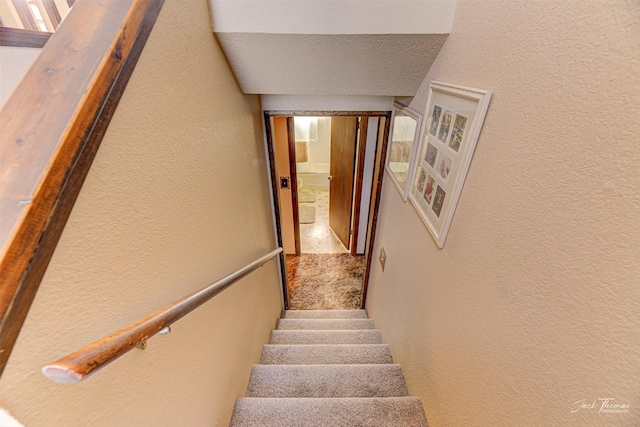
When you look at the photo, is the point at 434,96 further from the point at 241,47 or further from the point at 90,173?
the point at 90,173

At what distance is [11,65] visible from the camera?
2.17ft

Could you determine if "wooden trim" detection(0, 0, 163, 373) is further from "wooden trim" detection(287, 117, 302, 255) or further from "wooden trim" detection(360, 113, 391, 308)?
"wooden trim" detection(287, 117, 302, 255)

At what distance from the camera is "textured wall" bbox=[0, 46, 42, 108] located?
25.1 inches

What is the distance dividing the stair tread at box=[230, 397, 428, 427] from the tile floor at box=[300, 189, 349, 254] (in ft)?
9.07

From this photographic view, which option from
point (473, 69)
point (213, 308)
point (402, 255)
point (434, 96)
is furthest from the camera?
point (402, 255)

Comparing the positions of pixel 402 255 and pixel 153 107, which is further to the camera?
pixel 402 255

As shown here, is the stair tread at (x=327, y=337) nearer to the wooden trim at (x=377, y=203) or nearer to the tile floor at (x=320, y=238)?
the wooden trim at (x=377, y=203)

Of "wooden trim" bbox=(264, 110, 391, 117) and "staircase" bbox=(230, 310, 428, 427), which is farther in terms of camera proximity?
"wooden trim" bbox=(264, 110, 391, 117)

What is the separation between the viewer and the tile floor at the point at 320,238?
4.11 metres

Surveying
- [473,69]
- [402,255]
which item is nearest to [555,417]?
[473,69]

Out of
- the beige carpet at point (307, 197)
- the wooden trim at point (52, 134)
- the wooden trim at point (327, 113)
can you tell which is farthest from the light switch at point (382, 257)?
the beige carpet at point (307, 197)

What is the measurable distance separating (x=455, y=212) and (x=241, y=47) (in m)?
1.15

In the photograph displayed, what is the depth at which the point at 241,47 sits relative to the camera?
1.19m

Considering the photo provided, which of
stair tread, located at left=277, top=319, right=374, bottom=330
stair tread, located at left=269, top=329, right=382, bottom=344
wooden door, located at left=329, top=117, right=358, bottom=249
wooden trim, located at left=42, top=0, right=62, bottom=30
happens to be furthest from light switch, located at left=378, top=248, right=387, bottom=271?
wooden trim, located at left=42, top=0, right=62, bottom=30
